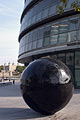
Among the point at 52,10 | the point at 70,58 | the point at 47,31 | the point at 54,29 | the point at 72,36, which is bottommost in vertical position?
the point at 70,58

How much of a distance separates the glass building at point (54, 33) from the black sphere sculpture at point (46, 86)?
11481 mm

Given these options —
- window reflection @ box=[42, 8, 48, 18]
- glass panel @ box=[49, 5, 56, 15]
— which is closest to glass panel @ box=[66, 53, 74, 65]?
glass panel @ box=[49, 5, 56, 15]

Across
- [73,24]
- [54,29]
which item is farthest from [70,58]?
[73,24]

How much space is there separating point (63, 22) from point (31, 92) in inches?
582

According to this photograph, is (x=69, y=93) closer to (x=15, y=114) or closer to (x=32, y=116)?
(x=32, y=116)

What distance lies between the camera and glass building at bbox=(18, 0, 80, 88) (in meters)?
20.4

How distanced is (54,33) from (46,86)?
14.4m

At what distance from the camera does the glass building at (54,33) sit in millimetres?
20406

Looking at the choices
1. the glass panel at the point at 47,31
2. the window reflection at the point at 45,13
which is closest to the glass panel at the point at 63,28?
the glass panel at the point at 47,31

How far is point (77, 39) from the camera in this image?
19.8 m

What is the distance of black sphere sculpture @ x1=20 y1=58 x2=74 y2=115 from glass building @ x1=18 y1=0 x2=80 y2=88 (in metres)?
11.5

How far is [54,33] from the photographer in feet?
71.0

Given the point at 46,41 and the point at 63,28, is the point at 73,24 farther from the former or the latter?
the point at 46,41

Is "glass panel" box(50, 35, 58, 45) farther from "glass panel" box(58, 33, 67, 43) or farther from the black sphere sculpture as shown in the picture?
the black sphere sculpture
